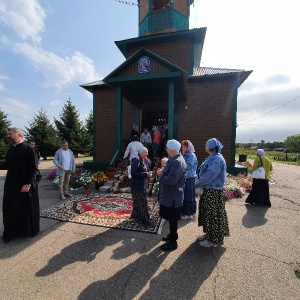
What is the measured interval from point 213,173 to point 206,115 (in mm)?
8458

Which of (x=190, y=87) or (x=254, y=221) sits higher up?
(x=190, y=87)

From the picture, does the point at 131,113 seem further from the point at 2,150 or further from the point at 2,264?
the point at 2,150

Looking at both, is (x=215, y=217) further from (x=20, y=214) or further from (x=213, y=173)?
(x=20, y=214)

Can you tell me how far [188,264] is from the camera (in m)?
3.08

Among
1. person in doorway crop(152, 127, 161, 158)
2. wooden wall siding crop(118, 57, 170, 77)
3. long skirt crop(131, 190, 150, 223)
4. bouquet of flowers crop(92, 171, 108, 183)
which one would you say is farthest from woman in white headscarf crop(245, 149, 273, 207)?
bouquet of flowers crop(92, 171, 108, 183)

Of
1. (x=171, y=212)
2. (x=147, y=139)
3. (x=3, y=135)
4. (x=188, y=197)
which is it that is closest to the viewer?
(x=171, y=212)

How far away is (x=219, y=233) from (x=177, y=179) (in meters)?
1.33

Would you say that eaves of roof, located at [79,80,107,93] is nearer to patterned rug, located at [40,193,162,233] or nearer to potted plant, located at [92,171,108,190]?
potted plant, located at [92,171,108,190]

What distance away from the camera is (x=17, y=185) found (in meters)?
3.77

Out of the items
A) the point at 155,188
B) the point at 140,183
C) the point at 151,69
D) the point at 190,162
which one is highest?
the point at 151,69

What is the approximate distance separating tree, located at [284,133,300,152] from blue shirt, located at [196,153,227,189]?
109m

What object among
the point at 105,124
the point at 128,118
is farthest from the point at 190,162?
the point at 105,124

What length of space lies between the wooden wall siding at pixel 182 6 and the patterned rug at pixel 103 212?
12966 mm

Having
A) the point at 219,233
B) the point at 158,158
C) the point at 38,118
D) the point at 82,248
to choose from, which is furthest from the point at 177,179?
A: the point at 38,118
